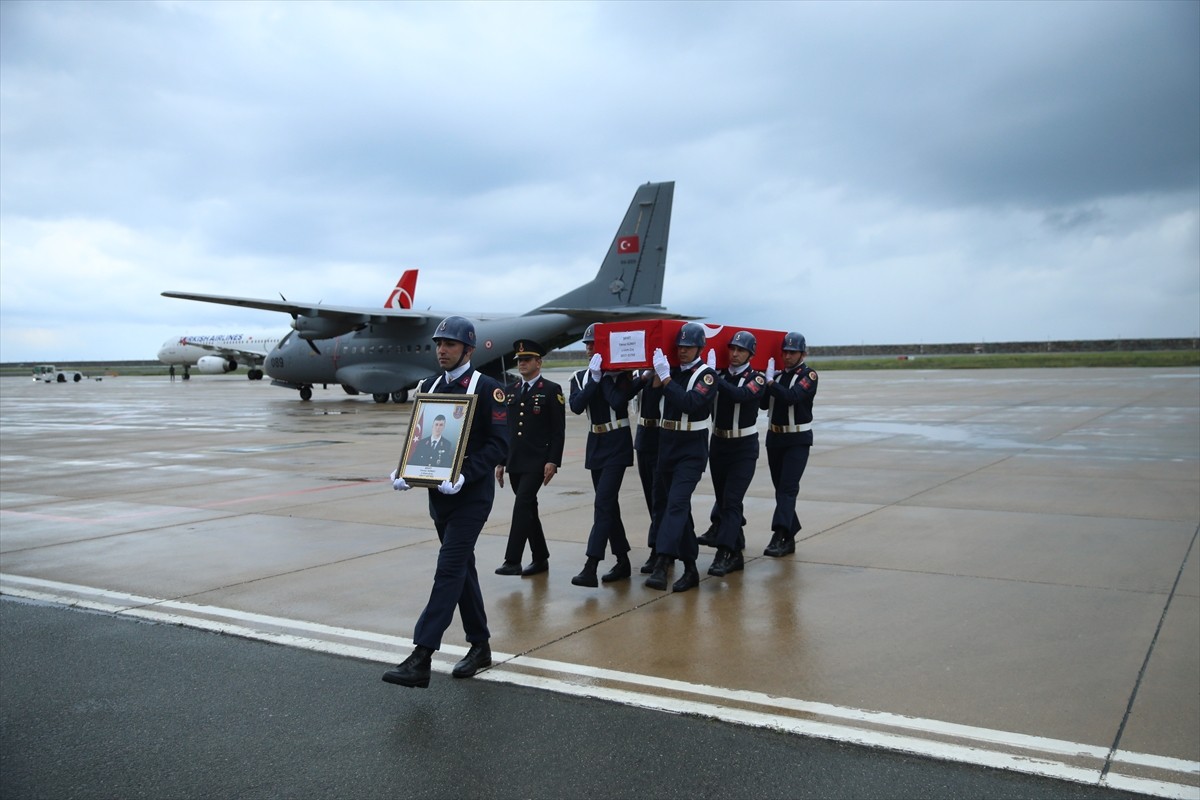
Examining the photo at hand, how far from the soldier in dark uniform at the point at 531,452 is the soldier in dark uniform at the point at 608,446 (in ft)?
0.77

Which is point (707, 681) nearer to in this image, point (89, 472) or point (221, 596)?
point (221, 596)

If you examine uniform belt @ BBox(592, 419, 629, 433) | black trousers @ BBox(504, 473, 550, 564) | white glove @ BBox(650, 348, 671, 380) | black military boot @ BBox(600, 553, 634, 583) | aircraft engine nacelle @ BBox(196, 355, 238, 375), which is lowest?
black military boot @ BBox(600, 553, 634, 583)

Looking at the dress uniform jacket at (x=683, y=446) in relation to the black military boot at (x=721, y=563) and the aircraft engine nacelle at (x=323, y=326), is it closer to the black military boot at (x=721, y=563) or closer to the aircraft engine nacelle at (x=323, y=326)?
the black military boot at (x=721, y=563)

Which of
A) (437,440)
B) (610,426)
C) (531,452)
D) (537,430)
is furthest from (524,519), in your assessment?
(437,440)

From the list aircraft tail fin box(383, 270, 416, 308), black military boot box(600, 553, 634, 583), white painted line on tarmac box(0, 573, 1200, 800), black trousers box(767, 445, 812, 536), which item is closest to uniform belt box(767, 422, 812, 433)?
black trousers box(767, 445, 812, 536)

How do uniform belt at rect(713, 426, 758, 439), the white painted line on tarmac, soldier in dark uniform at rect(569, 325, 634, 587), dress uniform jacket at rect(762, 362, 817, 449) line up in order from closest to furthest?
the white painted line on tarmac < soldier in dark uniform at rect(569, 325, 634, 587) < uniform belt at rect(713, 426, 758, 439) < dress uniform jacket at rect(762, 362, 817, 449)

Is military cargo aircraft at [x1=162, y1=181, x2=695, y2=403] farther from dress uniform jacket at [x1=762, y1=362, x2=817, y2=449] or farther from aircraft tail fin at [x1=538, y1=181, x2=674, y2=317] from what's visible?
dress uniform jacket at [x1=762, y1=362, x2=817, y2=449]

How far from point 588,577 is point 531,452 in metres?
1.15

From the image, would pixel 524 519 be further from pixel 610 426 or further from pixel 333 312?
pixel 333 312

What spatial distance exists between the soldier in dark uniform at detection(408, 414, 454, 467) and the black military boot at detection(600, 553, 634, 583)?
8.60 ft

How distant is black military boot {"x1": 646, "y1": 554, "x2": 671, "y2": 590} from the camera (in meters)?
7.08

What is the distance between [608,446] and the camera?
7.50 metres

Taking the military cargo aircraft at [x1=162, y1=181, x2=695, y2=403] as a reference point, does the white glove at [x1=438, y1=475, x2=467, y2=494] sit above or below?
below

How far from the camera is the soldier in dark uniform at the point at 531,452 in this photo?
7.51 metres
